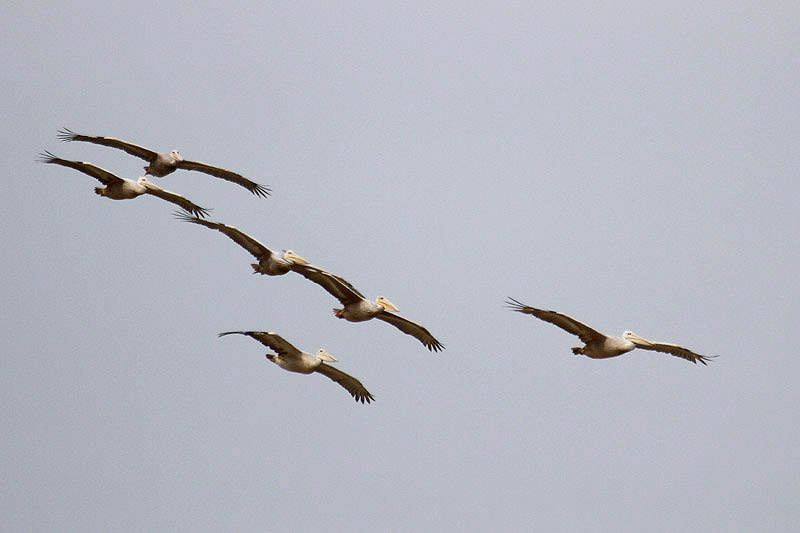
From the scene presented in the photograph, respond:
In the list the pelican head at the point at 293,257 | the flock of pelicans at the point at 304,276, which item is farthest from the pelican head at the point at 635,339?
the pelican head at the point at 293,257

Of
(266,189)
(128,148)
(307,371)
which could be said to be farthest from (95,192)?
(307,371)

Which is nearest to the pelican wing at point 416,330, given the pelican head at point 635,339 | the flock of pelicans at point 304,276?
the flock of pelicans at point 304,276

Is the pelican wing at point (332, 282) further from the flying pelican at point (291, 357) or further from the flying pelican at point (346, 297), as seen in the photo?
the flying pelican at point (291, 357)

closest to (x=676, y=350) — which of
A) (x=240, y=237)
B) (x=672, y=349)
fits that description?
(x=672, y=349)

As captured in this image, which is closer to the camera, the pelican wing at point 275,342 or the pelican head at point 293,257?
the pelican wing at point 275,342

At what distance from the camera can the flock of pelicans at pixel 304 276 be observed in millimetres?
28281

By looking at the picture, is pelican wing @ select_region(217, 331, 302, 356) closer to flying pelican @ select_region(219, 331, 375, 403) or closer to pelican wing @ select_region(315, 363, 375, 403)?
flying pelican @ select_region(219, 331, 375, 403)

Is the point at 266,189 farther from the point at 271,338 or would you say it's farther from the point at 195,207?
the point at 271,338

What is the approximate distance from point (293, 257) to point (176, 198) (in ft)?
12.0

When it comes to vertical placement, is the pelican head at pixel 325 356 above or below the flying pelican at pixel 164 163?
below

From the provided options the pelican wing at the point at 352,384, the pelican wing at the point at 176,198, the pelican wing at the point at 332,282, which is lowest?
the pelican wing at the point at 352,384

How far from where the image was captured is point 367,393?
31.4 metres

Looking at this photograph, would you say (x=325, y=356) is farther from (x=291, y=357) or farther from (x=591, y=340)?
(x=591, y=340)

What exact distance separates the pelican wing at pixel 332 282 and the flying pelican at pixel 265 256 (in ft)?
0.44
